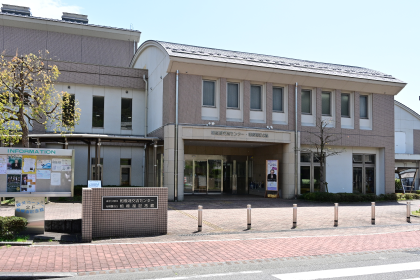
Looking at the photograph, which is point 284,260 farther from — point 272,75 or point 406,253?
point 272,75

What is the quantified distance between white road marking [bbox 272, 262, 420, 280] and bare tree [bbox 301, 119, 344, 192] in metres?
15.5

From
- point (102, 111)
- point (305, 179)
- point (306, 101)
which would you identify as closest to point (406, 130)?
point (306, 101)

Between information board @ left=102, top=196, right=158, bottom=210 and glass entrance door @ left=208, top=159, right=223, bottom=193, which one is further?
glass entrance door @ left=208, top=159, right=223, bottom=193

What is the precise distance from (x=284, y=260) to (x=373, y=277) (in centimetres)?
187

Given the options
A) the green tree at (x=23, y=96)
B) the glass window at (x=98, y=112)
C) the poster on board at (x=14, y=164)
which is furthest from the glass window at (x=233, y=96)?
the poster on board at (x=14, y=164)

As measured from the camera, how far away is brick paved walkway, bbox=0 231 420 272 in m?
7.38

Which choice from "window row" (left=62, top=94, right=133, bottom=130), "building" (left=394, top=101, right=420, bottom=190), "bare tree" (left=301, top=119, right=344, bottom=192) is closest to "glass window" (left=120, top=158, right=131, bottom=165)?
"window row" (left=62, top=94, right=133, bottom=130)

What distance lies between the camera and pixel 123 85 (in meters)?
25.7

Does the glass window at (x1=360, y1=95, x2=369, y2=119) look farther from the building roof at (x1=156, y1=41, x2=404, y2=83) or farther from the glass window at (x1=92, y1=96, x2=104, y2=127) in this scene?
the glass window at (x1=92, y1=96, x2=104, y2=127)

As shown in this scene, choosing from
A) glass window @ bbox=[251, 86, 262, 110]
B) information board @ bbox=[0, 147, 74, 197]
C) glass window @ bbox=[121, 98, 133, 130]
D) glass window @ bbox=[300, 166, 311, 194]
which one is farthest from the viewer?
glass window @ bbox=[121, 98, 133, 130]

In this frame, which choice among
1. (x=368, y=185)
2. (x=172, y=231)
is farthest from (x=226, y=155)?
(x=172, y=231)

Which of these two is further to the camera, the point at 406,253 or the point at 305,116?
the point at 305,116

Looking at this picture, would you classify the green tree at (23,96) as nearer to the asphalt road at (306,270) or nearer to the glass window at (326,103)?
the asphalt road at (306,270)

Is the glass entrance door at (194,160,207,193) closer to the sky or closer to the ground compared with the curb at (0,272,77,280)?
closer to the sky
